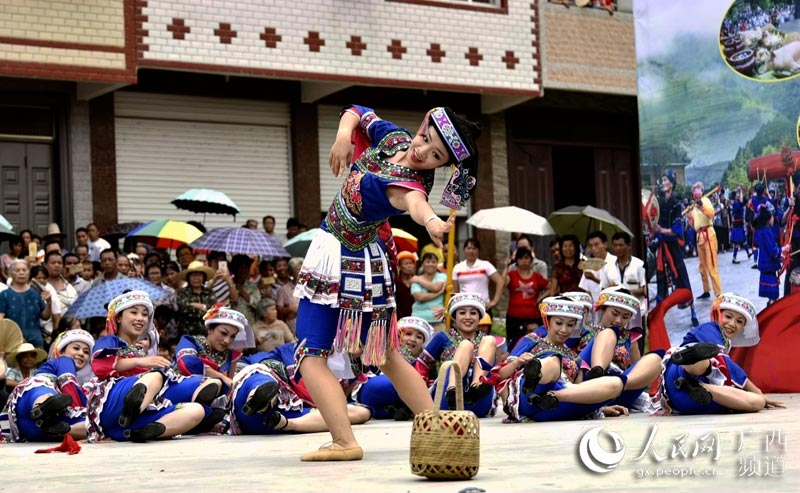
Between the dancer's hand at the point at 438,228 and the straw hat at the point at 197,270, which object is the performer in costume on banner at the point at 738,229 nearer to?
the straw hat at the point at 197,270

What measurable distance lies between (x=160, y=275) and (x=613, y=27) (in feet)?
40.4

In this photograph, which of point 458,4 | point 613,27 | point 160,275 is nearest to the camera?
point 160,275

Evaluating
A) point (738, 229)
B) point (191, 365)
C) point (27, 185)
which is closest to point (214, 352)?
point (191, 365)

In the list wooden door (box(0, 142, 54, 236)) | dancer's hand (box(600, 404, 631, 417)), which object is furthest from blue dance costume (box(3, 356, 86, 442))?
wooden door (box(0, 142, 54, 236))

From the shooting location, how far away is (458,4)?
21.9 metres

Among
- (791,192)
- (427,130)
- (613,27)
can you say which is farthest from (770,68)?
(613,27)

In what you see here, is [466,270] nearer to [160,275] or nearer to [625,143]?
[160,275]

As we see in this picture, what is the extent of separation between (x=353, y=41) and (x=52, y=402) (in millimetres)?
12474

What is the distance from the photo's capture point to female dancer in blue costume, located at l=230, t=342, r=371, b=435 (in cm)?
927

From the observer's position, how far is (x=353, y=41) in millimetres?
20750

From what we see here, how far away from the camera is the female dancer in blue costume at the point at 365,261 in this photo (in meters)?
6.63

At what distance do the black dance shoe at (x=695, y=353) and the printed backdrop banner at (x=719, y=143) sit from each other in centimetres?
278

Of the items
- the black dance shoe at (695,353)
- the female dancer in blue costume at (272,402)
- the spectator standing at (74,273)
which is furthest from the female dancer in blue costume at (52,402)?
the spectator standing at (74,273)

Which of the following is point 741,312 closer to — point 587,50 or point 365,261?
point 365,261
